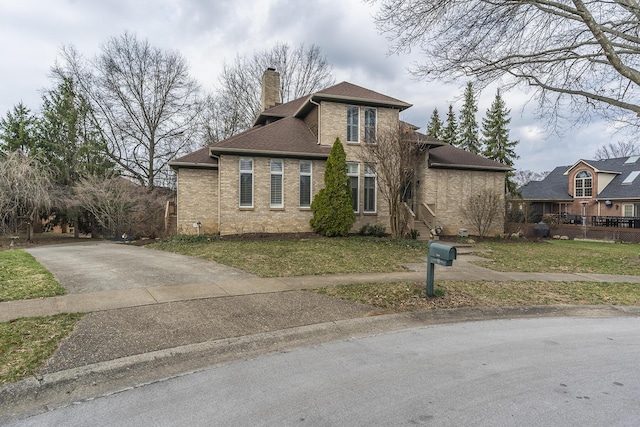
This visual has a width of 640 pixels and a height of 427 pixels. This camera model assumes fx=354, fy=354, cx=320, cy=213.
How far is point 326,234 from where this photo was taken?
15641 millimetres

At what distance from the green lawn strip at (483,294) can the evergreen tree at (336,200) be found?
308 inches

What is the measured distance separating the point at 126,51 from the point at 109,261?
2367 cm

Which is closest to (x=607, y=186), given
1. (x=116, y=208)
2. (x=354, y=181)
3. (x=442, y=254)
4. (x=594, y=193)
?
(x=594, y=193)

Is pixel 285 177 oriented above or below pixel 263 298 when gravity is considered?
above

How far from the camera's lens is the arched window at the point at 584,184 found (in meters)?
33.1

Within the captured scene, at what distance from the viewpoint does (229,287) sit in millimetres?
7109

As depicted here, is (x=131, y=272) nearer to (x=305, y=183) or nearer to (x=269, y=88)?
(x=305, y=183)

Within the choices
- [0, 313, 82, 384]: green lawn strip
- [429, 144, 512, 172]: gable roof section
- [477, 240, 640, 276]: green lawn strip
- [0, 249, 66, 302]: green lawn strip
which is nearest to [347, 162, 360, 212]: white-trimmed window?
[429, 144, 512, 172]: gable roof section

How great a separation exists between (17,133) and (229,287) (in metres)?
25.3

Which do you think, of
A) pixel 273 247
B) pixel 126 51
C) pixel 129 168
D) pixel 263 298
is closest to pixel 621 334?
pixel 263 298

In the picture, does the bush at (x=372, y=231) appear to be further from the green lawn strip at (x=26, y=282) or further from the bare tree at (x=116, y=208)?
the green lawn strip at (x=26, y=282)

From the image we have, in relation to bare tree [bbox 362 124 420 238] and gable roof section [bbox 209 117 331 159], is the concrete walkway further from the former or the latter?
gable roof section [bbox 209 117 331 159]

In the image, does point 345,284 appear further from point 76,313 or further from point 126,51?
point 126,51

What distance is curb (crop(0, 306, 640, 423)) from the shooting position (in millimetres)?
→ 3174
